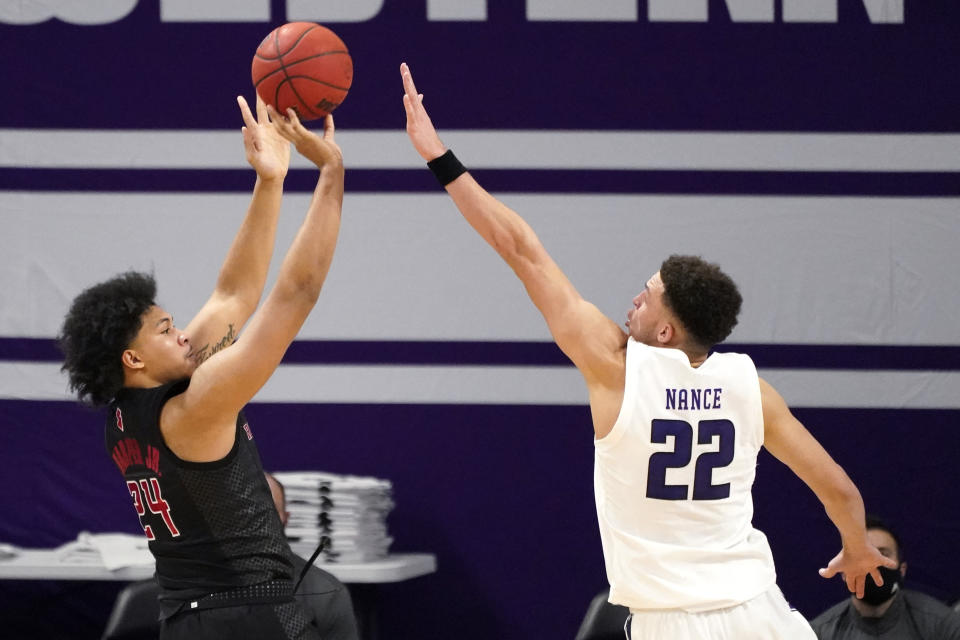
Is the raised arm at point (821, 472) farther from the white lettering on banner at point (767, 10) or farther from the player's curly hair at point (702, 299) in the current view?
the white lettering on banner at point (767, 10)

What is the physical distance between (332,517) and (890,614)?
268 cm

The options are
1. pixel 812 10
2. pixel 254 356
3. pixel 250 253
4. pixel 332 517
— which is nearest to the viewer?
pixel 254 356

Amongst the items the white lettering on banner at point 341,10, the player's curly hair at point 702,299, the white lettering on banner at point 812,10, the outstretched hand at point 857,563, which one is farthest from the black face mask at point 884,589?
the white lettering on banner at point 341,10

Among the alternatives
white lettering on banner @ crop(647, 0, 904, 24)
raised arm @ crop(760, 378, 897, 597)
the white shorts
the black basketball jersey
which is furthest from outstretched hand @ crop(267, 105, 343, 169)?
white lettering on banner @ crop(647, 0, 904, 24)

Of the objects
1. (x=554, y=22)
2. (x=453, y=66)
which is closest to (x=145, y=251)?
(x=453, y=66)

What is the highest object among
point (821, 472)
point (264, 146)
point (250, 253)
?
point (264, 146)

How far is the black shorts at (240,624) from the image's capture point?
10.3ft

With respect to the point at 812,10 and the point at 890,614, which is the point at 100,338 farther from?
the point at 812,10

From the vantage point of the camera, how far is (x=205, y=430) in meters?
3.12

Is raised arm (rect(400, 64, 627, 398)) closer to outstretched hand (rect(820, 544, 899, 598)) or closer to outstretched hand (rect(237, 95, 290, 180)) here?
outstretched hand (rect(237, 95, 290, 180))

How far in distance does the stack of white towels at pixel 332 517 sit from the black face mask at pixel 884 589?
2.36m

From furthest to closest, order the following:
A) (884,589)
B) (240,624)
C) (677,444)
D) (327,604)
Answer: (884,589)
(327,604)
(677,444)
(240,624)

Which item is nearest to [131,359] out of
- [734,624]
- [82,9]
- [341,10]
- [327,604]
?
[734,624]

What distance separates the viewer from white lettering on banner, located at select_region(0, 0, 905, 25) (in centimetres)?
603
